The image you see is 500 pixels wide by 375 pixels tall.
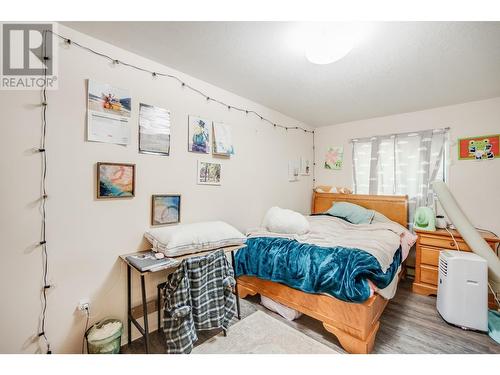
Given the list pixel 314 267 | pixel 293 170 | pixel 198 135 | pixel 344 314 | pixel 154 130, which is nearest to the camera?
pixel 344 314

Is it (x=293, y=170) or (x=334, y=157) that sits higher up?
(x=334, y=157)

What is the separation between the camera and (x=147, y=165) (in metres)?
1.86

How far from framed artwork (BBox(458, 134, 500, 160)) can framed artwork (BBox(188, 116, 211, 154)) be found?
10.7ft

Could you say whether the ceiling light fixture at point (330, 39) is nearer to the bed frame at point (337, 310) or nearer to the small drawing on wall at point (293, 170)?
the bed frame at point (337, 310)

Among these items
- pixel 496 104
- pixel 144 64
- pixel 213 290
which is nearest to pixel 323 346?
pixel 213 290

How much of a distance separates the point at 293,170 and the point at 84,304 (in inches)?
118

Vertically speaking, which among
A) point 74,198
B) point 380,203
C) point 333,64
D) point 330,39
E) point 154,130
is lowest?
point 380,203

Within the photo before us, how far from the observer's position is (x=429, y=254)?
256 centimetres

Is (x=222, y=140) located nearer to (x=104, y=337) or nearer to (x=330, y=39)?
(x=330, y=39)

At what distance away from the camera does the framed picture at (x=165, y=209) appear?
189 cm

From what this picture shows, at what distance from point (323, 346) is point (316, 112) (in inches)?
114

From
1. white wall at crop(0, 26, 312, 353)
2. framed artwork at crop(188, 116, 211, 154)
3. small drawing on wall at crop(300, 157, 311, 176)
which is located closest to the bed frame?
white wall at crop(0, 26, 312, 353)

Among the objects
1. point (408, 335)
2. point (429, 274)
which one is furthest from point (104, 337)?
point (429, 274)
